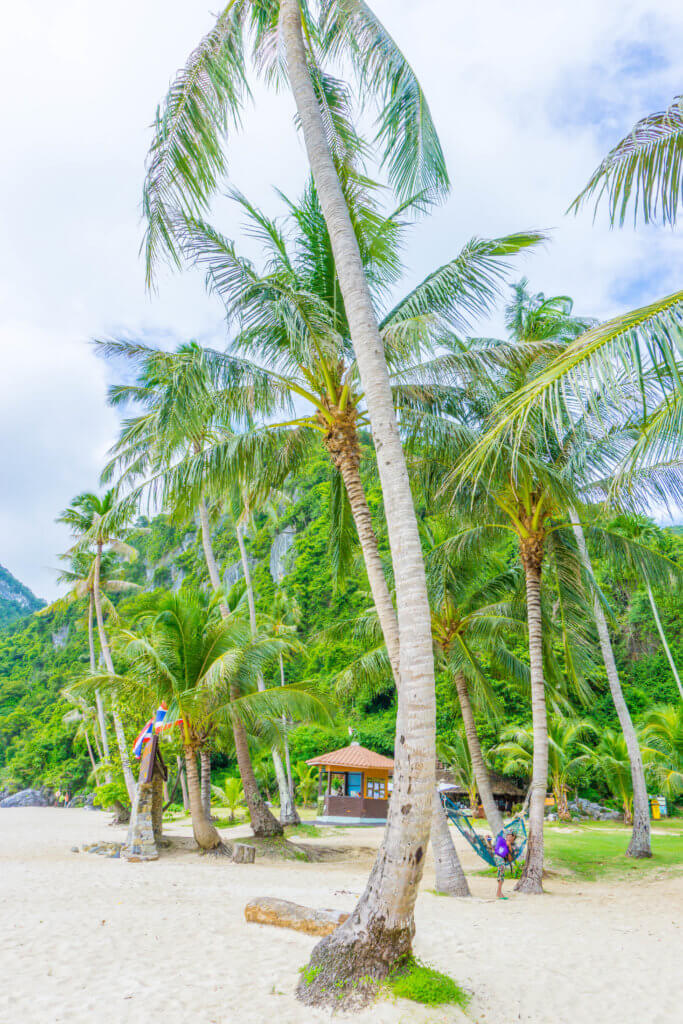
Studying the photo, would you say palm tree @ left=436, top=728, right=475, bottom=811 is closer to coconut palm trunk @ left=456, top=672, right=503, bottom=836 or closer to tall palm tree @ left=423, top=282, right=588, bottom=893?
coconut palm trunk @ left=456, top=672, right=503, bottom=836

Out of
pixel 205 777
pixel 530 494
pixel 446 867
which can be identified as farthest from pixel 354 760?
pixel 530 494

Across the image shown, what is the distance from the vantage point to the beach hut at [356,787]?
74.0 feet

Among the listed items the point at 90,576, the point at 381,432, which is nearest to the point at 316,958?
the point at 381,432

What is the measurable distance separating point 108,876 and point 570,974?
6.67 meters

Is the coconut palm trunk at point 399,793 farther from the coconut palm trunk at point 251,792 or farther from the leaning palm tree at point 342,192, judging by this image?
the coconut palm trunk at point 251,792

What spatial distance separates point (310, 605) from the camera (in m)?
35.0

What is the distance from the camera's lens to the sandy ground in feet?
12.9

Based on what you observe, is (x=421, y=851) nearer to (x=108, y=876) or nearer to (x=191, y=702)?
(x=108, y=876)

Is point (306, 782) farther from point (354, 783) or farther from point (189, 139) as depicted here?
point (189, 139)

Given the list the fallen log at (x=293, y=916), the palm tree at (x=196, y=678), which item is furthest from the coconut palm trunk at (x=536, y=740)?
the palm tree at (x=196, y=678)

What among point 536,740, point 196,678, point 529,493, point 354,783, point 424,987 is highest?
point 529,493

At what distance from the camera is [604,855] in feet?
41.9

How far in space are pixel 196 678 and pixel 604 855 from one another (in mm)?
9093

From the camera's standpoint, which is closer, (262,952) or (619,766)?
(262,952)
